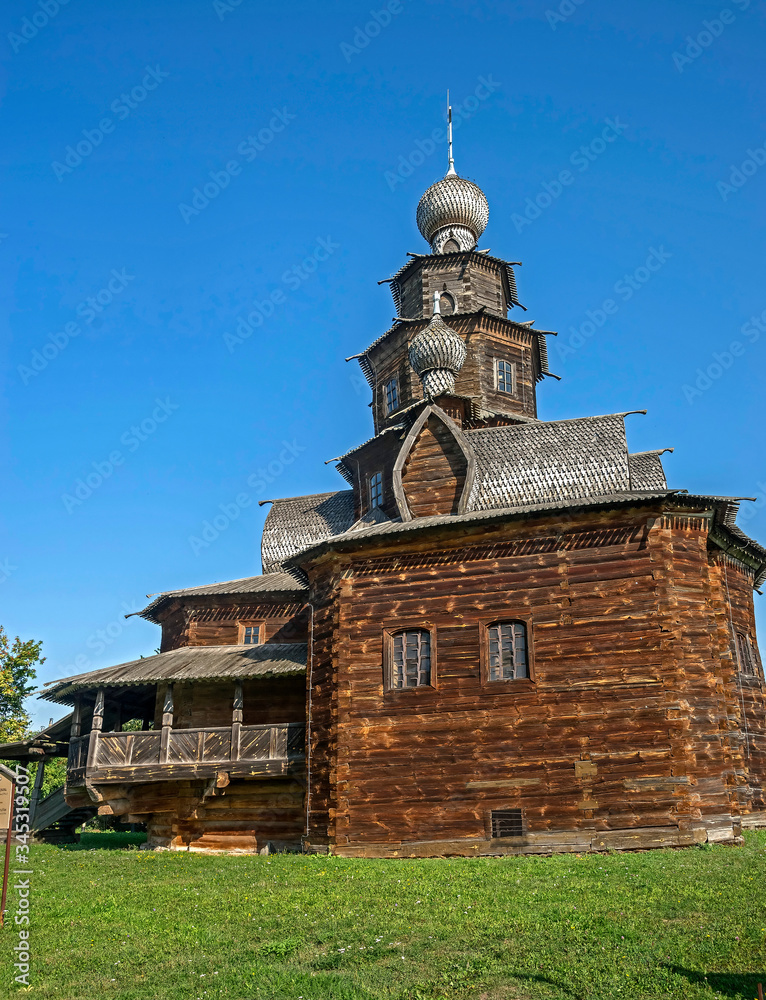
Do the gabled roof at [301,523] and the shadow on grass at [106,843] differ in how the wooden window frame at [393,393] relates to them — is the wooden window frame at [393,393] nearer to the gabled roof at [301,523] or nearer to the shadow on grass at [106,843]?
the gabled roof at [301,523]

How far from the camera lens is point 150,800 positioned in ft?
67.7

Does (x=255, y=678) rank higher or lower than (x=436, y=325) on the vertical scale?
lower

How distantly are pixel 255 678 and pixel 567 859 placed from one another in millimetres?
8462

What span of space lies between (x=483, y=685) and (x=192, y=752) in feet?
22.7

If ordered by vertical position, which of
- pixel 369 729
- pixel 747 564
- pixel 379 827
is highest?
pixel 747 564

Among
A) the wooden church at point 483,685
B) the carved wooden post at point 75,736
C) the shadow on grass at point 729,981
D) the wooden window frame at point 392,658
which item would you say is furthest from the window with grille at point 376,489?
the shadow on grass at point 729,981

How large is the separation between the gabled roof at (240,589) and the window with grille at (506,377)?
346 inches

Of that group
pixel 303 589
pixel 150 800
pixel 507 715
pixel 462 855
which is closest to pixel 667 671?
pixel 507 715

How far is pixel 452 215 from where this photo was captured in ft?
98.2

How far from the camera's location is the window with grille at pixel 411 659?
17.9m

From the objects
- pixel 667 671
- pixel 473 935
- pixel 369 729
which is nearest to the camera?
pixel 473 935

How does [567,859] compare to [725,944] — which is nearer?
[725,944]

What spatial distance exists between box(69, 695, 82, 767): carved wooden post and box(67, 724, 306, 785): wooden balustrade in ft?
2.79

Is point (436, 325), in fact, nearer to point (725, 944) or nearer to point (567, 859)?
point (567, 859)
